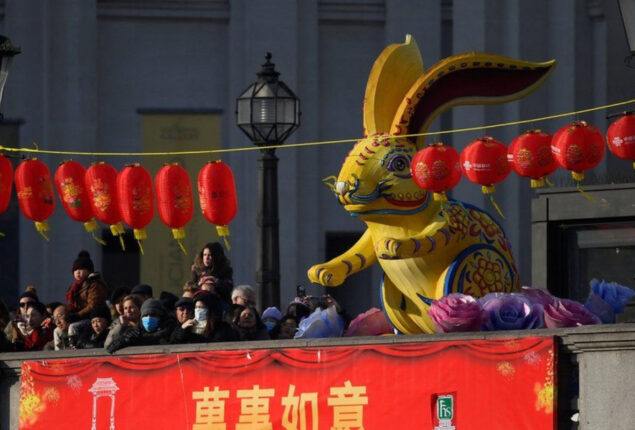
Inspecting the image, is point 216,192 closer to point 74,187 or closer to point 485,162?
point 74,187

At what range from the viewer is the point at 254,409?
17250 mm

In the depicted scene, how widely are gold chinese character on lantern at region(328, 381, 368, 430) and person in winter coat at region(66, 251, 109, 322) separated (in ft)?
12.1

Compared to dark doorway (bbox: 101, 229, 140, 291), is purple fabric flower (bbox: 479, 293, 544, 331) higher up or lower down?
lower down

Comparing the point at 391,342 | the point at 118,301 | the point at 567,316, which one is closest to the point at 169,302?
the point at 118,301

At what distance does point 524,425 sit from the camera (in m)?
15.6

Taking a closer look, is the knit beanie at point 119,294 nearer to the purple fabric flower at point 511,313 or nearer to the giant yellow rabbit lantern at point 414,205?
the giant yellow rabbit lantern at point 414,205

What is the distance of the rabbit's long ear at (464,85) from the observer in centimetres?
1908

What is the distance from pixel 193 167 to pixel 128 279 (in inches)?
93.2

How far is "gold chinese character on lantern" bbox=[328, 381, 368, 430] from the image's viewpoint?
16641mm

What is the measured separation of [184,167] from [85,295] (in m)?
15.0

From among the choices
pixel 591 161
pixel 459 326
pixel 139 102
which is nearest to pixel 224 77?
pixel 139 102

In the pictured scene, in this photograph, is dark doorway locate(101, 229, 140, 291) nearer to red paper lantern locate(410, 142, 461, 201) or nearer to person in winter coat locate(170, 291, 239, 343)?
red paper lantern locate(410, 142, 461, 201)

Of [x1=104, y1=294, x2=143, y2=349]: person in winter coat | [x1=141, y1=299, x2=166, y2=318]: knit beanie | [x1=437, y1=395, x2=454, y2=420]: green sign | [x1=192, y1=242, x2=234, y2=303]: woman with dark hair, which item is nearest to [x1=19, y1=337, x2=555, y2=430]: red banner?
[x1=437, y1=395, x2=454, y2=420]: green sign

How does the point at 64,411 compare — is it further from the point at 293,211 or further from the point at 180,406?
the point at 293,211
